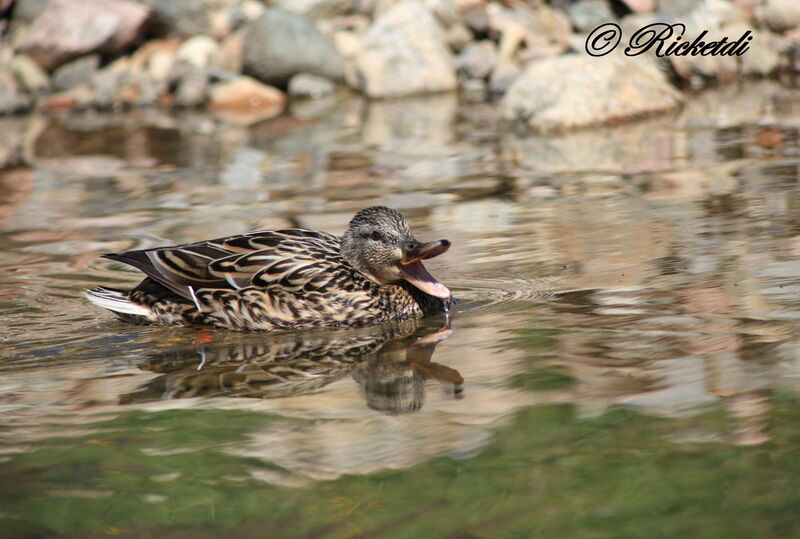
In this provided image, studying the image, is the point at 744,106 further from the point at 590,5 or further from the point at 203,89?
the point at 203,89

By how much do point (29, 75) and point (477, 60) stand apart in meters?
8.36

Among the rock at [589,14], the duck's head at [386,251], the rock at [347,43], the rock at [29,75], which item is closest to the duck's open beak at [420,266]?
the duck's head at [386,251]

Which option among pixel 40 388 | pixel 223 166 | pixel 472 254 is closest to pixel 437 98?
pixel 223 166

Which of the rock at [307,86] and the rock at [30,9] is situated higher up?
the rock at [30,9]

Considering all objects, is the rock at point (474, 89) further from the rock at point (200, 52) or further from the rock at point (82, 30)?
the rock at point (82, 30)

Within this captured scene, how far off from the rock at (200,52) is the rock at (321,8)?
1677mm

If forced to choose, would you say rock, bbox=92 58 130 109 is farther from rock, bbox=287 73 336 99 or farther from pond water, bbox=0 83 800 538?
pond water, bbox=0 83 800 538

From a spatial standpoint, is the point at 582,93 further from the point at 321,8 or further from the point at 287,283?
the point at 321,8

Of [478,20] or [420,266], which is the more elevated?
[478,20]

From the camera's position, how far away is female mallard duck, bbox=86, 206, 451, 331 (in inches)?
285

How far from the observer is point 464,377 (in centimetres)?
587

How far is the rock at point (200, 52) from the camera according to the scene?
22047mm

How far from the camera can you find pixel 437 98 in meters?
19.6

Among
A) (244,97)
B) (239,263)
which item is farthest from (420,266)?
(244,97)
